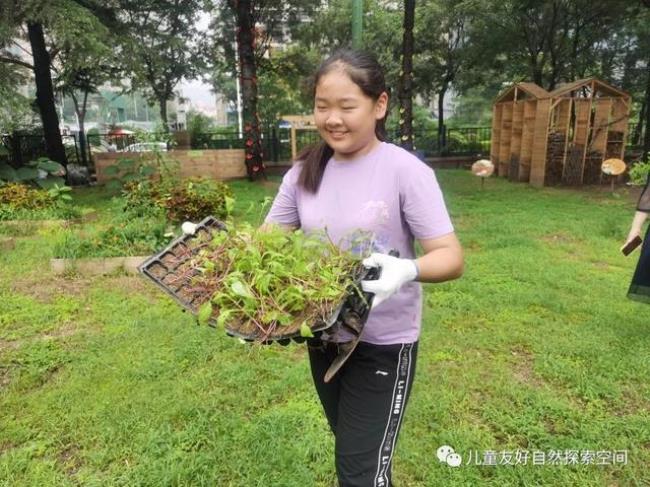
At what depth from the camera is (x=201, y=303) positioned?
4.50 ft

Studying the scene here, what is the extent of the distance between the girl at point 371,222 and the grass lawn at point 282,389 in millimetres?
951

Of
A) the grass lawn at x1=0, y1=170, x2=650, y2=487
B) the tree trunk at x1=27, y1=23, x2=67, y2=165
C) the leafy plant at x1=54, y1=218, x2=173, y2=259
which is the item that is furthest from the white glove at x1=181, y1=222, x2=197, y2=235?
the tree trunk at x1=27, y1=23, x2=67, y2=165

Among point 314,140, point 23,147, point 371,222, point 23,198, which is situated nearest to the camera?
point 371,222

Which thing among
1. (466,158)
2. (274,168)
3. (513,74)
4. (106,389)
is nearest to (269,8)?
(274,168)

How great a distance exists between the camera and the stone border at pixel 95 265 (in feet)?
17.2


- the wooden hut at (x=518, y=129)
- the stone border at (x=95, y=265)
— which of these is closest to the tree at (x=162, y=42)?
the stone border at (x=95, y=265)

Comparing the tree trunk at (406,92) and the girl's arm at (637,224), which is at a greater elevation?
the tree trunk at (406,92)

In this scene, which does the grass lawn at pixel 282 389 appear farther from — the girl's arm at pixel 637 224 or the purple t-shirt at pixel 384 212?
the purple t-shirt at pixel 384 212

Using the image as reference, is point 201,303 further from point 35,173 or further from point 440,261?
point 35,173

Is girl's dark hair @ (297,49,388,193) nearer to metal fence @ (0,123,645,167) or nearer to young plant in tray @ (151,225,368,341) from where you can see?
young plant in tray @ (151,225,368,341)

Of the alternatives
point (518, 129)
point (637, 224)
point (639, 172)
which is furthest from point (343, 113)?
point (518, 129)

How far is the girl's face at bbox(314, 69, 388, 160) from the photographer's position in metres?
1.51

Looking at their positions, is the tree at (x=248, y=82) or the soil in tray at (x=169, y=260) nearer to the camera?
the soil in tray at (x=169, y=260)

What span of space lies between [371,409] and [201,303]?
0.62 metres
